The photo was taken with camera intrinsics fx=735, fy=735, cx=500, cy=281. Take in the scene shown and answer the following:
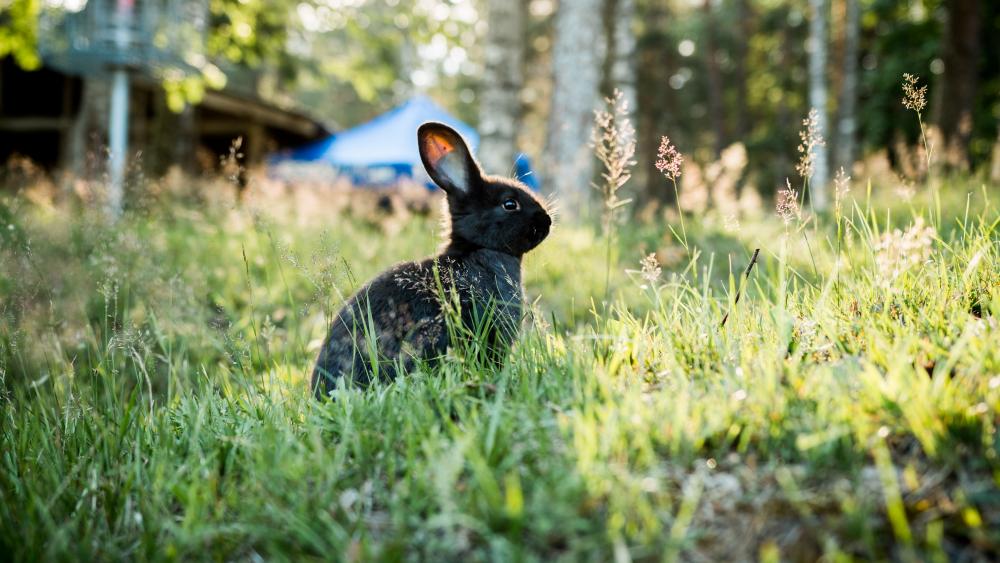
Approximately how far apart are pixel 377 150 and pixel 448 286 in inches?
652

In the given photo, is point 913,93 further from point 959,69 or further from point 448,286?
point 959,69

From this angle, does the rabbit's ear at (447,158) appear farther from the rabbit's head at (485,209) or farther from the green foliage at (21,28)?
the green foliage at (21,28)

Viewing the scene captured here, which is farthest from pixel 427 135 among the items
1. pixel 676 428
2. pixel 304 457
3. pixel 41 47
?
pixel 41 47

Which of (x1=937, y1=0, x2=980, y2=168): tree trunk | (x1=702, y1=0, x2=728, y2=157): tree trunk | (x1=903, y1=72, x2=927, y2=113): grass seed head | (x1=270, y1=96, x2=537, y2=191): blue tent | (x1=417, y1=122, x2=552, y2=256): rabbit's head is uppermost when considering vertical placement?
(x1=702, y1=0, x2=728, y2=157): tree trunk

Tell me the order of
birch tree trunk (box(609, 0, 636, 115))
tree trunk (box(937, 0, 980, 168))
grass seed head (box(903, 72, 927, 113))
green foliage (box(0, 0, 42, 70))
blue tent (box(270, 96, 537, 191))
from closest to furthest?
grass seed head (box(903, 72, 927, 113)) → green foliage (box(0, 0, 42, 70)) → tree trunk (box(937, 0, 980, 168)) → birch tree trunk (box(609, 0, 636, 115)) → blue tent (box(270, 96, 537, 191))

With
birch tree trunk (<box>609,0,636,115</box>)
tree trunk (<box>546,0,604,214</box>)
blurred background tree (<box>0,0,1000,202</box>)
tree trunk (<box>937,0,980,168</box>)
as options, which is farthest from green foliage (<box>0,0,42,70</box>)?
tree trunk (<box>937,0,980,168</box>)

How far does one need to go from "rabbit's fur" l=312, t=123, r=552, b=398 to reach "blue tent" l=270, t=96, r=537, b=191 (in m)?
14.4

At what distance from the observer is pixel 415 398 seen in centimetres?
236

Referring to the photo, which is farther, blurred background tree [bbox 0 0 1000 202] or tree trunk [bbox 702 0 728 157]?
tree trunk [bbox 702 0 728 157]

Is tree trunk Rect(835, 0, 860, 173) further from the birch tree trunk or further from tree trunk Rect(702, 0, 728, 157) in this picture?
tree trunk Rect(702, 0, 728, 157)

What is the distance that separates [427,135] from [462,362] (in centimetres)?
121

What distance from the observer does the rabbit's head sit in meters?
3.52

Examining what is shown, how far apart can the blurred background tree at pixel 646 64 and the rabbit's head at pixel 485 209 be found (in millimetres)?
2859

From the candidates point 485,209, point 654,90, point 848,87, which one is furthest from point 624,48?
point 654,90
